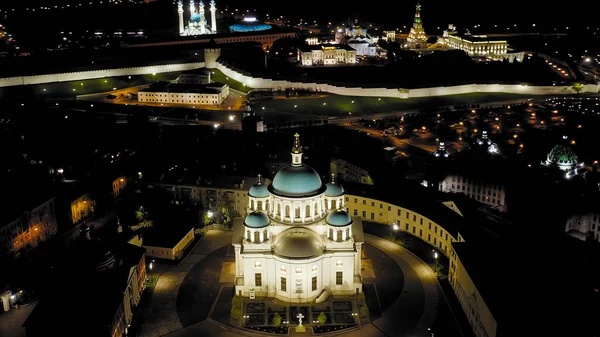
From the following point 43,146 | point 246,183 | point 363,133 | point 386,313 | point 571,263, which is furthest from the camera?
point 363,133

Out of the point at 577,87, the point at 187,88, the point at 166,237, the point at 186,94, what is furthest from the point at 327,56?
the point at 166,237

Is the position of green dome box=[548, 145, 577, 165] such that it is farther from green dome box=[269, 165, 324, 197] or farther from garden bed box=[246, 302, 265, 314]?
garden bed box=[246, 302, 265, 314]

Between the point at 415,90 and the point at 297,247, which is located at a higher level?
the point at 415,90

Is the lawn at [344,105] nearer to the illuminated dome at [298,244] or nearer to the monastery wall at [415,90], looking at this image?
the monastery wall at [415,90]

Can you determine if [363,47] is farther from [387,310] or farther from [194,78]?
[387,310]

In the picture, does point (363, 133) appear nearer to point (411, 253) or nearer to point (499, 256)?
point (411, 253)

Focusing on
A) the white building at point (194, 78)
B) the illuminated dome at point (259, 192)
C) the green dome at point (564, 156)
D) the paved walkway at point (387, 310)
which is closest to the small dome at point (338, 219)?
the illuminated dome at point (259, 192)

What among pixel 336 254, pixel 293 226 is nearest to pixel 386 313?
pixel 336 254
